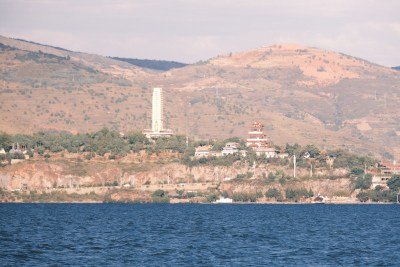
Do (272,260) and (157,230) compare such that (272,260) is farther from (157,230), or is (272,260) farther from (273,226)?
(273,226)

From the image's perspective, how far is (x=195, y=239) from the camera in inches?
4437

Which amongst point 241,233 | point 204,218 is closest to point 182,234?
point 241,233

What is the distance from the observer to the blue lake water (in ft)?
294

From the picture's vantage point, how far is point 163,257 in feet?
301

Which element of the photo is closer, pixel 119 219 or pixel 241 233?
pixel 241 233

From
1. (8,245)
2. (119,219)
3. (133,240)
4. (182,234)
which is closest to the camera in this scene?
(8,245)

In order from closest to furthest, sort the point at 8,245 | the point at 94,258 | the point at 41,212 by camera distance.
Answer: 1. the point at 94,258
2. the point at 8,245
3. the point at 41,212

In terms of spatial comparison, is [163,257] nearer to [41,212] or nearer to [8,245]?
[8,245]

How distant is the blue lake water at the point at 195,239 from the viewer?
8947cm

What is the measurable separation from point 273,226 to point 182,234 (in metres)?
21.4

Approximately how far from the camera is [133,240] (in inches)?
4296

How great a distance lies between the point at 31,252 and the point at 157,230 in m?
36.5

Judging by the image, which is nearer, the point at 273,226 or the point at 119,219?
the point at 273,226

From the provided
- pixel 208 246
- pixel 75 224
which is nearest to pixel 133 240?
pixel 208 246
